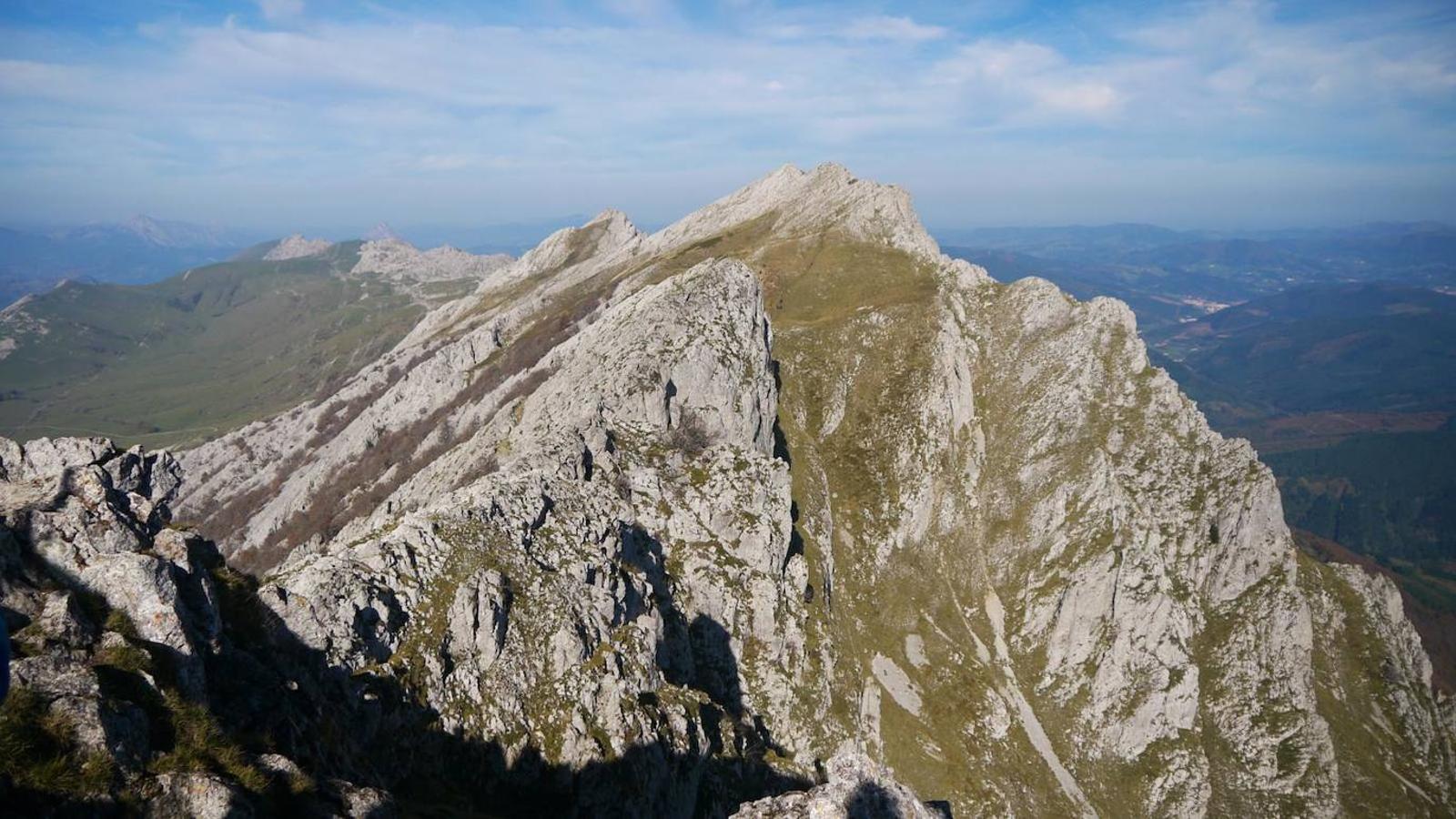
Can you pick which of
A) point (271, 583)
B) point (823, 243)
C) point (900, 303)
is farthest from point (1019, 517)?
point (271, 583)

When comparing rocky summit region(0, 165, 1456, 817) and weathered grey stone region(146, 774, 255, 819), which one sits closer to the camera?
weathered grey stone region(146, 774, 255, 819)

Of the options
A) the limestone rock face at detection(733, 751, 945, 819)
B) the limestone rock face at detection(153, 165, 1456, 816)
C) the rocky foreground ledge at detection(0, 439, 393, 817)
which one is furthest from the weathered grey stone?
the limestone rock face at detection(153, 165, 1456, 816)

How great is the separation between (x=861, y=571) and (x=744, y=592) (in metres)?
27.6

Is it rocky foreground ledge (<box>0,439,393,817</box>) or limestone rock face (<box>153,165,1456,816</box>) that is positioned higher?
rocky foreground ledge (<box>0,439,393,817</box>)

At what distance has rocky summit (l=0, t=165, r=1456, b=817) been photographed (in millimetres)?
21953

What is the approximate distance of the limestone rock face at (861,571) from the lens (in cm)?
4025

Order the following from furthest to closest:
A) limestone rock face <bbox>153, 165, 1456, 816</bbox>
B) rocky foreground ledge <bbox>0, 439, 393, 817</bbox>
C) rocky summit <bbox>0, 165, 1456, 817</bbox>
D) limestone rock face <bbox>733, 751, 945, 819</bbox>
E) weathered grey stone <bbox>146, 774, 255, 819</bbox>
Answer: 1. limestone rock face <bbox>153, 165, 1456, 816</bbox>
2. rocky summit <bbox>0, 165, 1456, 817</bbox>
3. limestone rock face <bbox>733, 751, 945, 819</bbox>
4. weathered grey stone <bbox>146, 774, 255, 819</bbox>
5. rocky foreground ledge <bbox>0, 439, 393, 817</bbox>

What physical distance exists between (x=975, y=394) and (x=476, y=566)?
302 ft

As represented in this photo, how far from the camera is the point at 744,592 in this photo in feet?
216

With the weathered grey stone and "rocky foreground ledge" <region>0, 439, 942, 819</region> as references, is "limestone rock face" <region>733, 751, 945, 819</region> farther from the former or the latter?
the weathered grey stone

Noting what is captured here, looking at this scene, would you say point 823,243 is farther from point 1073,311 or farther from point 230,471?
point 230,471

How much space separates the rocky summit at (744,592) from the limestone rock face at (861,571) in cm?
38

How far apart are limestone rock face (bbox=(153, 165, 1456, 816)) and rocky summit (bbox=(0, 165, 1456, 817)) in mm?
375

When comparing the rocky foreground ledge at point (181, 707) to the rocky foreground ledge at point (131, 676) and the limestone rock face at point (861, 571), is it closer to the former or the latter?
the rocky foreground ledge at point (131, 676)
